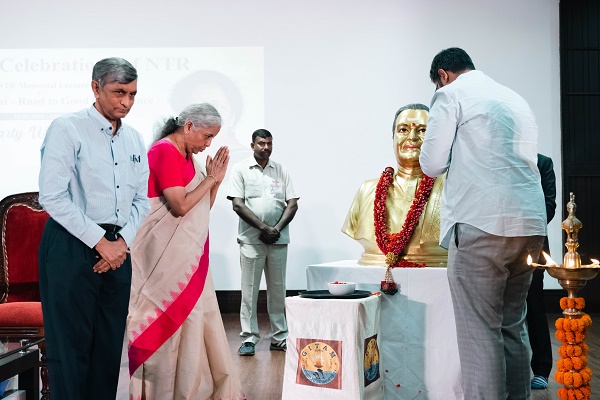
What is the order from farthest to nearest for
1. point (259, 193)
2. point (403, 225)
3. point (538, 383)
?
point (259, 193) → point (538, 383) → point (403, 225)

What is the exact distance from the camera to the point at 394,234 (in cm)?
336

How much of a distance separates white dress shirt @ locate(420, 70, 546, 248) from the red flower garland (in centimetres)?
59

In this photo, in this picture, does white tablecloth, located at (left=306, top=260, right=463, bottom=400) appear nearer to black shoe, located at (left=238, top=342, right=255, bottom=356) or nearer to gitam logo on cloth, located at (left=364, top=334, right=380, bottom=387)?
gitam logo on cloth, located at (left=364, top=334, right=380, bottom=387)

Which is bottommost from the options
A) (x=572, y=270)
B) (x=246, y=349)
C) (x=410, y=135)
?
(x=246, y=349)

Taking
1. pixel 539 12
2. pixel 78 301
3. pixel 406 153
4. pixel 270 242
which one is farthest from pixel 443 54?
pixel 539 12

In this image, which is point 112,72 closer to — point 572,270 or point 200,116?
point 200,116

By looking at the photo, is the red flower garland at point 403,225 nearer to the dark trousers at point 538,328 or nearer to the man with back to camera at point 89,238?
the dark trousers at point 538,328

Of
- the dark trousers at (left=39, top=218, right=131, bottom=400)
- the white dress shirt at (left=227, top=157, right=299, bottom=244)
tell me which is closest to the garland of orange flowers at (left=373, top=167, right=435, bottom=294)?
the dark trousers at (left=39, top=218, right=131, bottom=400)

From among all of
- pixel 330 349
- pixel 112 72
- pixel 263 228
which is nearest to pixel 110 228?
pixel 112 72

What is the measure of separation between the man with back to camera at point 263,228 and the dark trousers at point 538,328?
1.87 m

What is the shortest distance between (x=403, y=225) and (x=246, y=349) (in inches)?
74.5

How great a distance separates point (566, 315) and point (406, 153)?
130 cm

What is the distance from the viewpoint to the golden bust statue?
331 centimetres

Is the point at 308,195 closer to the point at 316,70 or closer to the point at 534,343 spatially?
the point at 316,70
